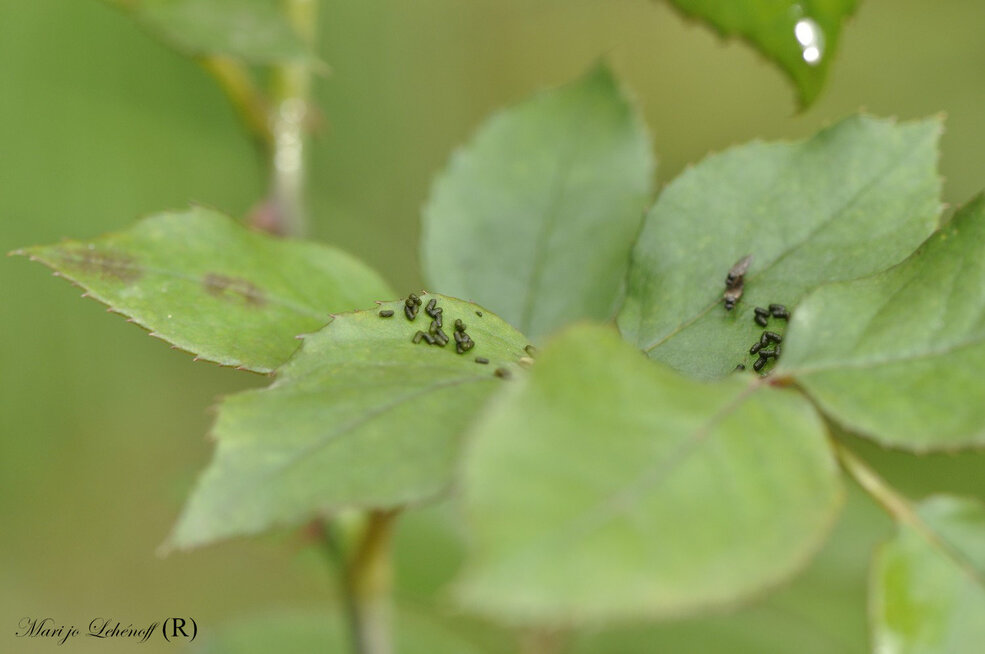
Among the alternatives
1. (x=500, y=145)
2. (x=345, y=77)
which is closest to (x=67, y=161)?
(x=345, y=77)

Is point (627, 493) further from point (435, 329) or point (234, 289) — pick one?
point (234, 289)

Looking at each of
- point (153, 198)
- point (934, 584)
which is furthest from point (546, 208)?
point (153, 198)

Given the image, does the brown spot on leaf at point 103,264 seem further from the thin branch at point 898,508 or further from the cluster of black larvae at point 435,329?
the thin branch at point 898,508

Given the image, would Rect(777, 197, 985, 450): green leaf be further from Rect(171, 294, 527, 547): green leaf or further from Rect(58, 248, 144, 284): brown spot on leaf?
Rect(58, 248, 144, 284): brown spot on leaf

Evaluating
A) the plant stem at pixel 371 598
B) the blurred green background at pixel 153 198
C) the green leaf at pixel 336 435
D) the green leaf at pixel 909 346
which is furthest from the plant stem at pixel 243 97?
the blurred green background at pixel 153 198

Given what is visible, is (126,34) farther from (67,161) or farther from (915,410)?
(915,410)

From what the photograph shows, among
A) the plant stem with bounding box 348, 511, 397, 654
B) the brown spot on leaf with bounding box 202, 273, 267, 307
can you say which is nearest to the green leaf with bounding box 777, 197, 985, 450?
the brown spot on leaf with bounding box 202, 273, 267, 307
